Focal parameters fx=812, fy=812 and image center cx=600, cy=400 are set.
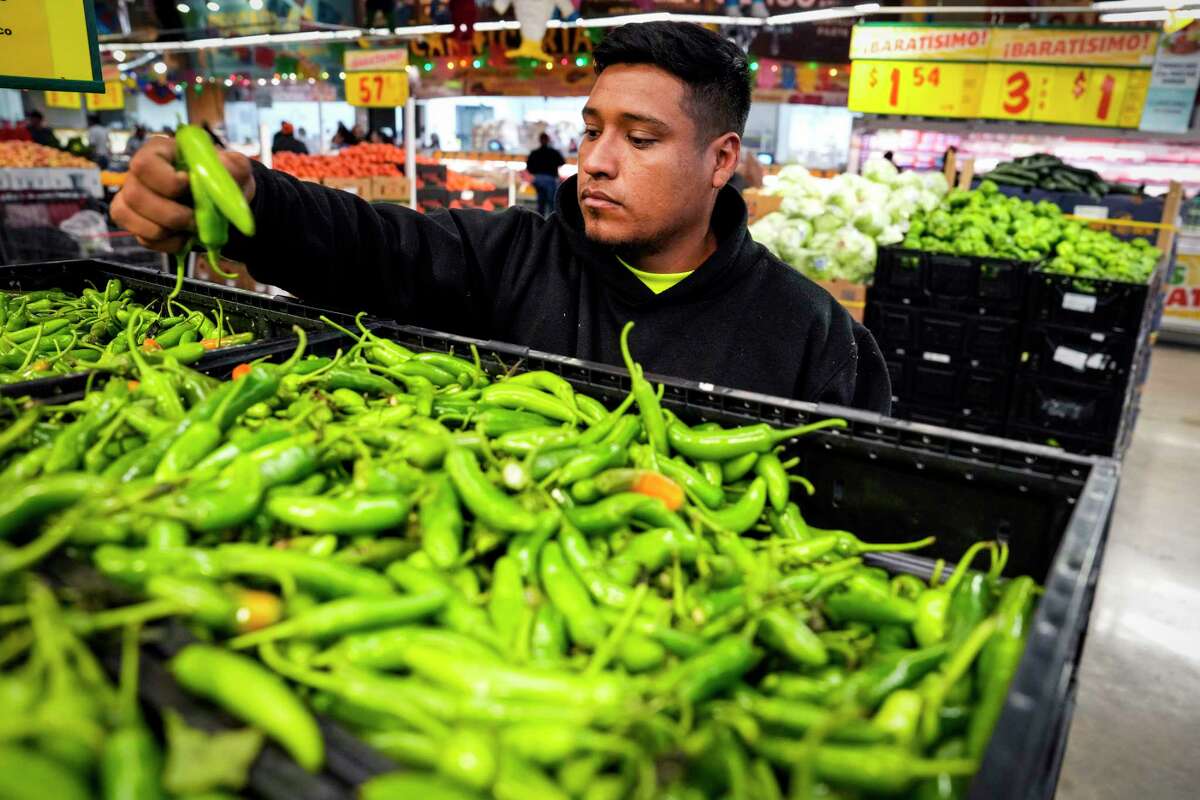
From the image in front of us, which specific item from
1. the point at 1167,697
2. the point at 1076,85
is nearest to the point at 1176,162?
the point at 1076,85

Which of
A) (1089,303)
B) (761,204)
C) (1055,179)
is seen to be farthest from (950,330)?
(1055,179)

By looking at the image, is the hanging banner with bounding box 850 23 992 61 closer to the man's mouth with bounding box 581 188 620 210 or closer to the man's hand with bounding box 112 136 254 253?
the man's mouth with bounding box 581 188 620 210

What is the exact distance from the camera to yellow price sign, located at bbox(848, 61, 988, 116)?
27.6ft

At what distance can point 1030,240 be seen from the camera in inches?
230

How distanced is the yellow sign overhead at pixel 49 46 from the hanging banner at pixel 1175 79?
918 cm

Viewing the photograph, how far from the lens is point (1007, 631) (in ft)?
4.11

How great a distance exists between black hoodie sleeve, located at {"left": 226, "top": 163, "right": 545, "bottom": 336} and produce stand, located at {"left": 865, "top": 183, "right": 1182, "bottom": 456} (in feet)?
12.8

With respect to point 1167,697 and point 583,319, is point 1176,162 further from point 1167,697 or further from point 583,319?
point 583,319

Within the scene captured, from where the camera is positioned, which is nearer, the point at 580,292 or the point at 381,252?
the point at 381,252

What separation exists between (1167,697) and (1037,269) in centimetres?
308

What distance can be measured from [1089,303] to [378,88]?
328 inches

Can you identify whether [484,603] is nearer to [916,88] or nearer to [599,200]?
[599,200]

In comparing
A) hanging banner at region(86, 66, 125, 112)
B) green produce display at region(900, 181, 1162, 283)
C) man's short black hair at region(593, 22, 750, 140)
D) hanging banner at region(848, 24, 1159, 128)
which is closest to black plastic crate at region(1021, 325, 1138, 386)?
green produce display at region(900, 181, 1162, 283)

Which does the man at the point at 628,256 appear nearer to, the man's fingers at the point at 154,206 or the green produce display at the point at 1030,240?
the man's fingers at the point at 154,206
